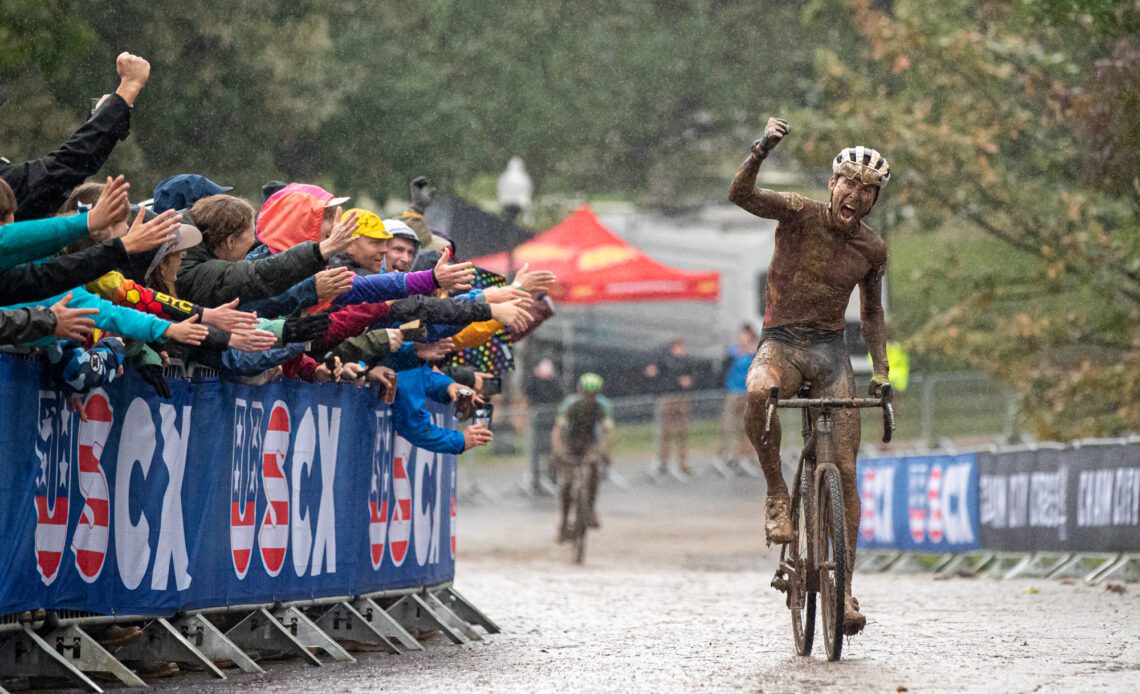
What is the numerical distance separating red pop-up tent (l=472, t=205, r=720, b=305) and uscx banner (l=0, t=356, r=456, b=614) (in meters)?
22.6

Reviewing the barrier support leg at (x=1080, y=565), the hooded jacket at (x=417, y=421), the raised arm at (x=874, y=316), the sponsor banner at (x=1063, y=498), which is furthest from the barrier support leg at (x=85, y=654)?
the barrier support leg at (x=1080, y=565)

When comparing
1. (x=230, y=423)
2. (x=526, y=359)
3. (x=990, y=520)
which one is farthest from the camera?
(x=526, y=359)

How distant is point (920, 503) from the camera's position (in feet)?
67.4

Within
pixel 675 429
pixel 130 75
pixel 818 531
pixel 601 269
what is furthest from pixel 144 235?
pixel 601 269

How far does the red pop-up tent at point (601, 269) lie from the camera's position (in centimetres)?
3422

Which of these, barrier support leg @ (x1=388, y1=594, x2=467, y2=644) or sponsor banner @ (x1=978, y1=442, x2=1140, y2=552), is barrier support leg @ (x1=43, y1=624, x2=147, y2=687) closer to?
barrier support leg @ (x1=388, y1=594, x2=467, y2=644)

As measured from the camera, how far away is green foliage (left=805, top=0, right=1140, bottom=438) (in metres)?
21.0

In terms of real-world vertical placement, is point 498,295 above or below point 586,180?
below

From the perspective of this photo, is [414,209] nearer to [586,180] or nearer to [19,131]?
[19,131]

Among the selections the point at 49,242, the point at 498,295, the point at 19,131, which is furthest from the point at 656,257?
the point at 49,242

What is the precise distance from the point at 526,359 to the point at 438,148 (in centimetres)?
438

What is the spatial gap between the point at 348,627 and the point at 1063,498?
9001 millimetres

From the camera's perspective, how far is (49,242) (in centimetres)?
758

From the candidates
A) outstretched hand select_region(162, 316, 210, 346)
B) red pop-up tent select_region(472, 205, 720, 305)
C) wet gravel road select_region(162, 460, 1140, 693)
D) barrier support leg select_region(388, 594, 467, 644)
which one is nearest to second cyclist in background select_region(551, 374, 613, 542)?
wet gravel road select_region(162, 460, 1140, 693)
